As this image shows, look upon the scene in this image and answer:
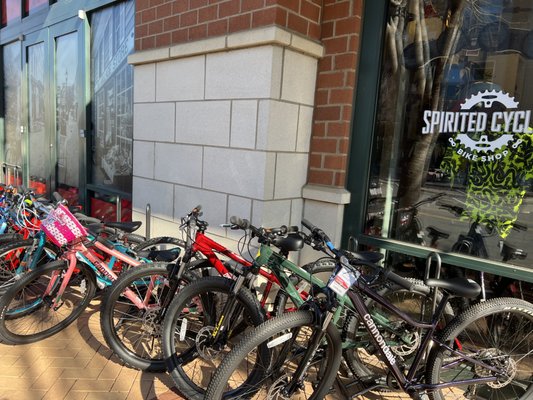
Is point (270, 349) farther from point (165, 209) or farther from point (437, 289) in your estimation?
point (165, 209)

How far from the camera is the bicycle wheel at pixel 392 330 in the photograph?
2348 mm

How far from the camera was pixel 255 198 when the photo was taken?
10.3 ft

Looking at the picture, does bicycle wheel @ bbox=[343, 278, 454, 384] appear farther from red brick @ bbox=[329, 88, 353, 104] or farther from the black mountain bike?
red brick @ bbox=[329, 88, 353, 104]

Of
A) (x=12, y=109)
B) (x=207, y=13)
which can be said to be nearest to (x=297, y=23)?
(x=207, y=13)

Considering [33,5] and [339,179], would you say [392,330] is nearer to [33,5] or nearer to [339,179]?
[339,179]

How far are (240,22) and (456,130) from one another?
1837 mm

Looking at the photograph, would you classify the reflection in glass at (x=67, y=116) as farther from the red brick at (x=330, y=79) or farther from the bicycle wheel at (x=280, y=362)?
the bicycle wheel at (x=280, y=362)

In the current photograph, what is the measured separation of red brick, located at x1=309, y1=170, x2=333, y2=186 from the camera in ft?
10.8

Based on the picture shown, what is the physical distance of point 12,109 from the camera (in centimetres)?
752

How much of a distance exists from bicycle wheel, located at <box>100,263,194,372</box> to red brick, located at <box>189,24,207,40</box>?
202 cm

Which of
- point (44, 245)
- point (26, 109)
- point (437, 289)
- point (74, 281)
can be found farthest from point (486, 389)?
point (26, 109)

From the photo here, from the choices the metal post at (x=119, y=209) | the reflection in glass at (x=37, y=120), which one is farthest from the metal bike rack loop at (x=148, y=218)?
the reflection in glass at (x=37, y=120)

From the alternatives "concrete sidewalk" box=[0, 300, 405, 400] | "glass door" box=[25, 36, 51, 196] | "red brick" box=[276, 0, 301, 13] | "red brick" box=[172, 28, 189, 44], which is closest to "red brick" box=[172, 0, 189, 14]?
"red brick" box=[172, 28, 189, 44]

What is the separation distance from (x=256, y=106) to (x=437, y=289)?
1.81 metres
